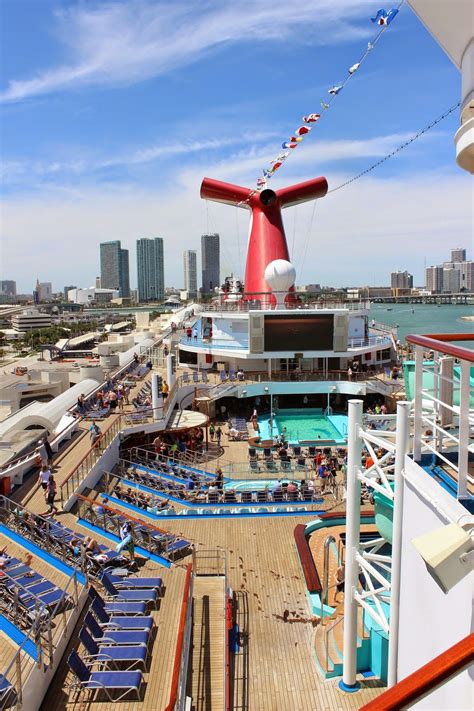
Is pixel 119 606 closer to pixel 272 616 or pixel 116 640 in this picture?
pixel 116 640

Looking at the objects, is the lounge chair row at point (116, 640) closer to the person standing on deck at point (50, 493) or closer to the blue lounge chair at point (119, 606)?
the blue lounge chair at point (119, 606)

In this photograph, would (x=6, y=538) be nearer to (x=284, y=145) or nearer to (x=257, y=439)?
(x=257, y=439)

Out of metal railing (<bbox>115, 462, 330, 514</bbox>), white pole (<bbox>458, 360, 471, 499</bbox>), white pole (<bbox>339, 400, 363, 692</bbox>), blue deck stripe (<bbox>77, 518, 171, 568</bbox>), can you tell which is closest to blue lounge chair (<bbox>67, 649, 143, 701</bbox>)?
white pole (<bbox>339, 400, 363, 692</bbox>)

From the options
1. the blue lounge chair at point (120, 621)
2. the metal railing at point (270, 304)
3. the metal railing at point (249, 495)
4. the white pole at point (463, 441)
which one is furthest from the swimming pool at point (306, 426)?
the white pole at point (463, 441)

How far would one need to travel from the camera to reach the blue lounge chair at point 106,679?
5.66 metres

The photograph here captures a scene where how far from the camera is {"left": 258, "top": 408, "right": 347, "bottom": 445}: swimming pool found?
63.2ft

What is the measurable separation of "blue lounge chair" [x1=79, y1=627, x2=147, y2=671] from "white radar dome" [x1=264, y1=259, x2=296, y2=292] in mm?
19984

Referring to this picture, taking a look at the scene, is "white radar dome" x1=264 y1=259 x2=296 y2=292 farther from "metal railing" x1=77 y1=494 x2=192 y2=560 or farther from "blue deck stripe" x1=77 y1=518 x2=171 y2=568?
"blue deck stripe" x1=77 y1=518 x2=171 y2=568

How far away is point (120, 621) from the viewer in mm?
6816

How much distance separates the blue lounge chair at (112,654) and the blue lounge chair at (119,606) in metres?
0.79

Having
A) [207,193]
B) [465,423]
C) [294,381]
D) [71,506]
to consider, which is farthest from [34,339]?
[465,423]

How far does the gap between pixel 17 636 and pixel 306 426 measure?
50.9ft

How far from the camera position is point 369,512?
11.8m

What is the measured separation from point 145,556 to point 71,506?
2609 mm
